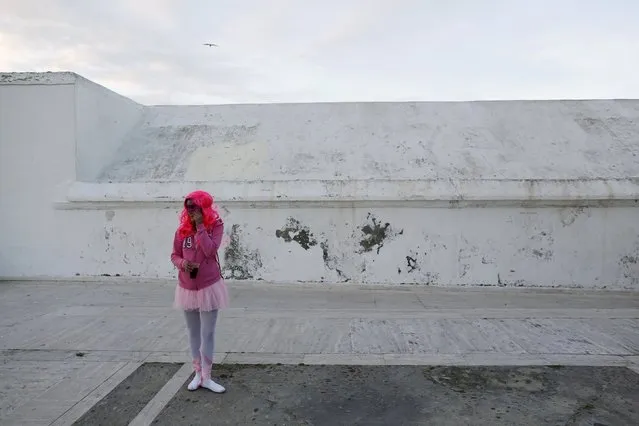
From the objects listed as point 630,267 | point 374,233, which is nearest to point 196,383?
point 374,233

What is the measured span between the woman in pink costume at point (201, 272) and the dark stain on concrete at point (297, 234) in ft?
11.2

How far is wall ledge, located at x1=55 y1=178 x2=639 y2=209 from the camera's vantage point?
704 centimetres

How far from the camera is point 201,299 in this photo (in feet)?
12.6

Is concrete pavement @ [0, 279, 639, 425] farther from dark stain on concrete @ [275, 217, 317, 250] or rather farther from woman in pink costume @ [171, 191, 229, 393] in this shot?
dark stain on concrete @ [275, 217, 317, 250]

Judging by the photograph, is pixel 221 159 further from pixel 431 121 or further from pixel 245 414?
pixel 245 414

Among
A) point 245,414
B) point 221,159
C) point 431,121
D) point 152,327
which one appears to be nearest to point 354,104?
point 431,121

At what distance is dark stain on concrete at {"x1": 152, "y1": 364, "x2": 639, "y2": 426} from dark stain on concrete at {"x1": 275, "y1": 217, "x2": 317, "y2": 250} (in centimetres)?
309

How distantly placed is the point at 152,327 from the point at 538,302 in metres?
4.89

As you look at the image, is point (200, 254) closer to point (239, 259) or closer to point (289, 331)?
point (289, 331)

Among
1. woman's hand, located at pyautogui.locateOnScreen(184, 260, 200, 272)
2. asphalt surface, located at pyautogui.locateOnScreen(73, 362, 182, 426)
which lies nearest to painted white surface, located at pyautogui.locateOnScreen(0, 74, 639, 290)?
asphalt surface, located at pyautogui.locateOnScreen(73, 362, 182, 426)

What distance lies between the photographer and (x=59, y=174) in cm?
770

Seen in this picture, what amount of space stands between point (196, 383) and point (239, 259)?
11.7 feet

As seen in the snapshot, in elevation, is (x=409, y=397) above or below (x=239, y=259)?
below

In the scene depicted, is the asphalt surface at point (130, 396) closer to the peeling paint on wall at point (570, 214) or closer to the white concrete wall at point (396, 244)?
the white concrete wall at point (396, 244)
